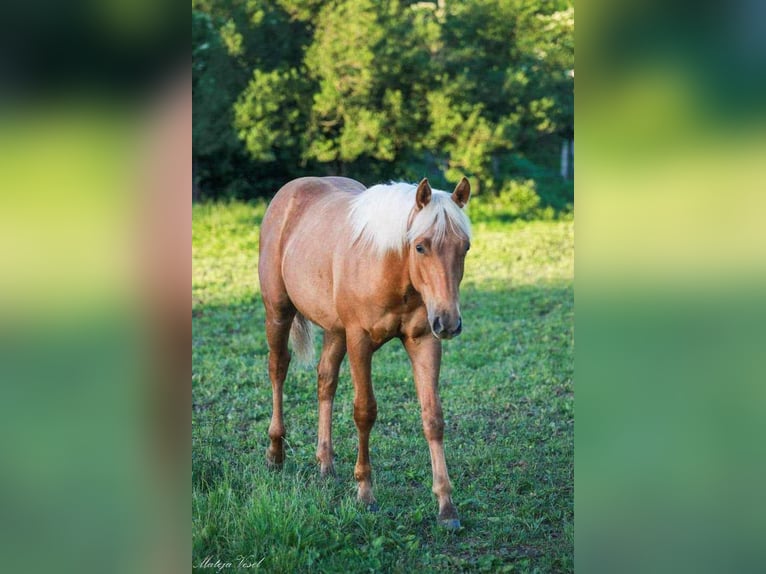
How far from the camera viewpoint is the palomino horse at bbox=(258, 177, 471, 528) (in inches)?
126

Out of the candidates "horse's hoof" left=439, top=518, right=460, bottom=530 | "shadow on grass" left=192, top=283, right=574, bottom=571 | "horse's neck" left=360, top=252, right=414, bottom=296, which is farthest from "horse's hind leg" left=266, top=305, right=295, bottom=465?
"horse's hoof" left=439, top=518, right=460, bottom=530

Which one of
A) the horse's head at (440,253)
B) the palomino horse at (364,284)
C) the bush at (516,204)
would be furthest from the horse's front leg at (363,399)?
the bush at (516,204)

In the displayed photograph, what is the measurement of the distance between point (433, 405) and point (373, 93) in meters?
9.51

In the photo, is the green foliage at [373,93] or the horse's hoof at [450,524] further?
the green foliage at [373,93]

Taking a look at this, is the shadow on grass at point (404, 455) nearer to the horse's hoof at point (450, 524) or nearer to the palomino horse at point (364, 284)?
the horse's hoof at point (450, 524)

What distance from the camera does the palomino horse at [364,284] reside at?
10.5 feet

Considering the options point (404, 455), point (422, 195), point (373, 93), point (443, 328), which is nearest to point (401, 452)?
point (404, 455)

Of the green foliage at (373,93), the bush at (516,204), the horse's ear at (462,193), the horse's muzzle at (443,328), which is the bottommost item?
the horse's muzzle at (443,328)

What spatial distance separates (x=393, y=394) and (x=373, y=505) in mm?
1790
